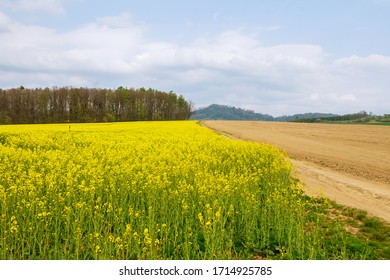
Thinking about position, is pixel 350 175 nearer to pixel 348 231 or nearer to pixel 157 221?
pixel 348 231

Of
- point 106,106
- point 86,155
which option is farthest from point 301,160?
point 106,106

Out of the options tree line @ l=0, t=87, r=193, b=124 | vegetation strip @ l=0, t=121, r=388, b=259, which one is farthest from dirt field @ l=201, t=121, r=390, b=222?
tree line @ l=0, t=87, r=193, b=124

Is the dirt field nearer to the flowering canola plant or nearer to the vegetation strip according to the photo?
the vegetation strip

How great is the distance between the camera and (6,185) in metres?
10.3

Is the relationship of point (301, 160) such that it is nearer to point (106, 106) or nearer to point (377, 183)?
point (377, 183)

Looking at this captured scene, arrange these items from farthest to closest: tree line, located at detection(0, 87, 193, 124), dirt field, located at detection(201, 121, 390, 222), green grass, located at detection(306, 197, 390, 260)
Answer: tree line, located at detection(0, 87, 193, 124), dirt field, located at detection(201, 121, 390, 222), green grass, located at detection(306, 197, 390, 260)

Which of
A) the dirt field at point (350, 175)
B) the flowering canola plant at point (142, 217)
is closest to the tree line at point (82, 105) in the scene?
the dirt field at point (350, 175)

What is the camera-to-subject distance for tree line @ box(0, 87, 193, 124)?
295 ft

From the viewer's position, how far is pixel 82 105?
9612cm

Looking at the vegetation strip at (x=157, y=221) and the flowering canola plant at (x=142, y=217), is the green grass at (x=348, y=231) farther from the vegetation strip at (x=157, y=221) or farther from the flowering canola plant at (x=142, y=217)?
the flowering canola plant at (x=142, y=217)

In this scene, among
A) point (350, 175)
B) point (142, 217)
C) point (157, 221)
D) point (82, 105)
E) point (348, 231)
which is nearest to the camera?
point (142, 217)

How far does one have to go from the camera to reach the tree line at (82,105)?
3541 inches

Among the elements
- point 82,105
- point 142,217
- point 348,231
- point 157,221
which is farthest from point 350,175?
point 82,105
